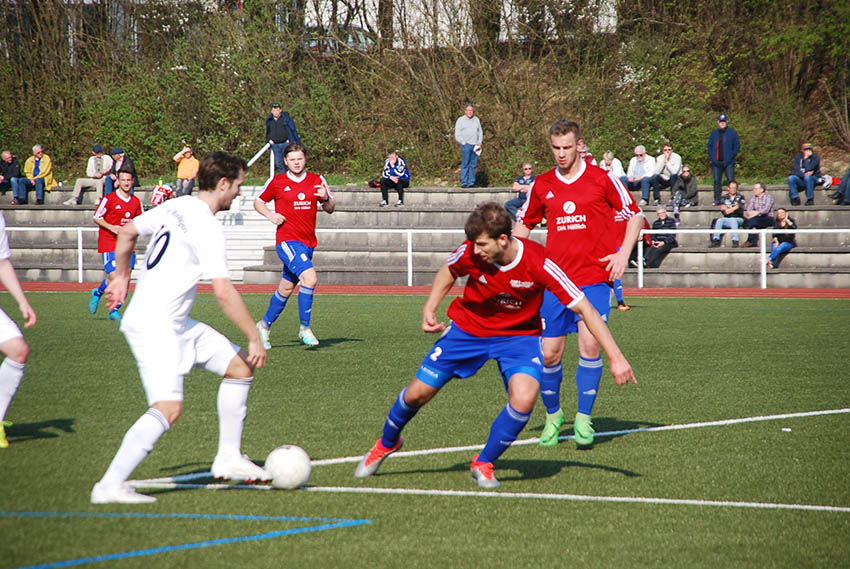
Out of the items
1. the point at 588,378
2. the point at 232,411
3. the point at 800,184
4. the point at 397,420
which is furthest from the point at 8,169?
the point at 397,420

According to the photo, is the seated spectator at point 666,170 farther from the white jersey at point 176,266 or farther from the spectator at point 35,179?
the white jersey at point 176,266

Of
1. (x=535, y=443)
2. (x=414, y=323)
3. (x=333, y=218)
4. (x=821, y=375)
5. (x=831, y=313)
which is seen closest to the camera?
(x=535, y=443)

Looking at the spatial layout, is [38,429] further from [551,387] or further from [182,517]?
[551,387]

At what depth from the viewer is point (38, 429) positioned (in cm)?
677

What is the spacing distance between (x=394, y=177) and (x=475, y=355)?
70.7 ft

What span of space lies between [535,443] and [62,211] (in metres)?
23.2

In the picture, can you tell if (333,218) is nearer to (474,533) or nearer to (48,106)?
(48,106)

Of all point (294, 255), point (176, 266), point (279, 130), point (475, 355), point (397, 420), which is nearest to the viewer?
point (176, 266)

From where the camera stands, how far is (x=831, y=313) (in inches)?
630

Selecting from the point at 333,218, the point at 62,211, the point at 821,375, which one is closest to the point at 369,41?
the point at 333,218

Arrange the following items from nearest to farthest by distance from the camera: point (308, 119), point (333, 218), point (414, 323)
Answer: point (414, 323)
point (333, 218)
point (308, 119)

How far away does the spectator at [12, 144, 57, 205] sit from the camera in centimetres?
2748

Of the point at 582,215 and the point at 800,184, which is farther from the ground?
the point at 800,184

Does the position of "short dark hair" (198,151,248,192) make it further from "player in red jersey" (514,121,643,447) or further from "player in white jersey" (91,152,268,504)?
"player in red jersey" (514,121,643,447)
